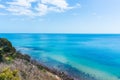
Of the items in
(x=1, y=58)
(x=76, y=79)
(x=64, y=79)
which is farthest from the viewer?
(x=76, y=79)

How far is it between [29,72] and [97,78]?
13.0 meters

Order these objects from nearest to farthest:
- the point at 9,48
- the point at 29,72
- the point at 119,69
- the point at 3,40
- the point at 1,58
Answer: the point at 29,72 → the point at 1,58 → the point at 9,48 → the point at 3,40 → the point at 119,69

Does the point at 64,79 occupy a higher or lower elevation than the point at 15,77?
lower

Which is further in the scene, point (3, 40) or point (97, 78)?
point (3, 40)

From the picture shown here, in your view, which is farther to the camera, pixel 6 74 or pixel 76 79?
pixel 76 79

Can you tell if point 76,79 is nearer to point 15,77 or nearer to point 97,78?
point 97,78

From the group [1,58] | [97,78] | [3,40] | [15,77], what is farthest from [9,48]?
[15,77]

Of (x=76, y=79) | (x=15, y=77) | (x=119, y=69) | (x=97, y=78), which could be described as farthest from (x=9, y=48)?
(x=119, y=69)

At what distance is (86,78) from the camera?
23375mm

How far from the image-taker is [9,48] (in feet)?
78.0

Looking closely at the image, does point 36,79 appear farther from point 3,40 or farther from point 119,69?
point 119,69

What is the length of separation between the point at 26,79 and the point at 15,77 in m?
1.95

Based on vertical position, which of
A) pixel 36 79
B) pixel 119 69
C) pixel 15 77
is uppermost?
pixel 15 77

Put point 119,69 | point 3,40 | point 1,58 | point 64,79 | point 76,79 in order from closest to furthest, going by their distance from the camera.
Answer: point 1,58 → point 64,79 → point 76,79 → point 3,40 → point 119,69
